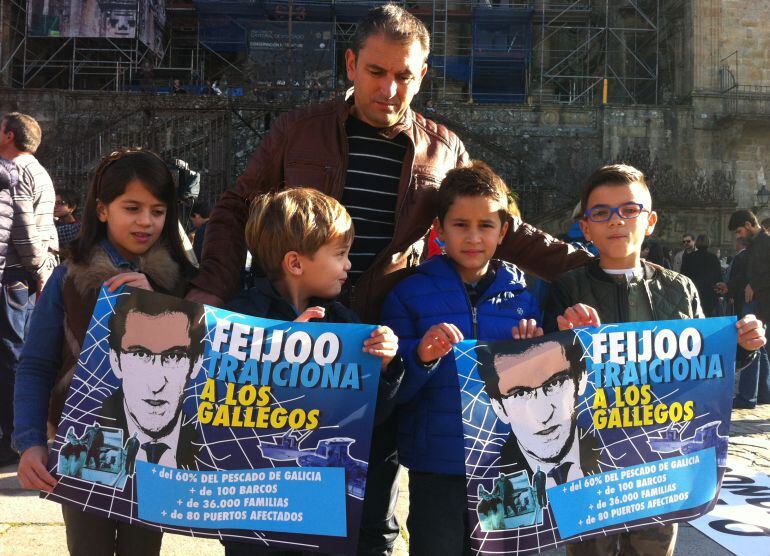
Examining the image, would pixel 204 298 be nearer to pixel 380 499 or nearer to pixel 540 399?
pixel 380 499

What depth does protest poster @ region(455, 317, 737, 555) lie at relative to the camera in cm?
207

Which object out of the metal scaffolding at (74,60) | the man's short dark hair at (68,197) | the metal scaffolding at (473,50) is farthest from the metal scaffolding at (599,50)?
the man's short dark hair at (68,197)

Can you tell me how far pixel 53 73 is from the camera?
25.1 m

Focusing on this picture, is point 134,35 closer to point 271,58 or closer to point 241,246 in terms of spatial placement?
point 271,58

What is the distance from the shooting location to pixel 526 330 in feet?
7.24

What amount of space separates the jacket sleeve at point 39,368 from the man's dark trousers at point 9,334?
264 centimetres

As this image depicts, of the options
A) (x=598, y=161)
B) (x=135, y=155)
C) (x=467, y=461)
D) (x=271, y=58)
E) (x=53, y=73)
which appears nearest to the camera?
(x=467, y=461)

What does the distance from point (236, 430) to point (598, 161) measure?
63.3ft

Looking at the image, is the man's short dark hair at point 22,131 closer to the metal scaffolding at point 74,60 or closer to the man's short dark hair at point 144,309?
the man's short dark hair at point 144,309

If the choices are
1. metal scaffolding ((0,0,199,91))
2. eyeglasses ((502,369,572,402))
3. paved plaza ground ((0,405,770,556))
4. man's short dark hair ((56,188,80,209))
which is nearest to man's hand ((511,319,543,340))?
eyeglasses ((502,369,572,402))

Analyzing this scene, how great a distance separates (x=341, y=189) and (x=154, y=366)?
88 cm

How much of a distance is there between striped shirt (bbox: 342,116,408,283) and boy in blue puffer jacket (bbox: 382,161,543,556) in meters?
0.24

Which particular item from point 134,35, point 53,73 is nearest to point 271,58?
point 134,35

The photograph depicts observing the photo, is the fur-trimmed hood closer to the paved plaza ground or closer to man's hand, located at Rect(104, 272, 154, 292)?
man's hand, located at Rect(104, 272, 154, 292)
